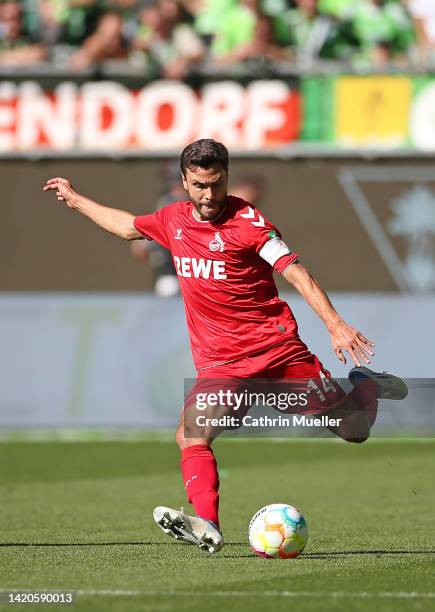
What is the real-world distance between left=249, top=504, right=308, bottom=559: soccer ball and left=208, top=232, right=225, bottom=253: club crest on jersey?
150 cm

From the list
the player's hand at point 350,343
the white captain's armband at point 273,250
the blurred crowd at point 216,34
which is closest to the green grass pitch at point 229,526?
the player's hand at point 350,343

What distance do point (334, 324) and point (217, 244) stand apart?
3.10 feet

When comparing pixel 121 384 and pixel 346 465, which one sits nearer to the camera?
pixel 346 465

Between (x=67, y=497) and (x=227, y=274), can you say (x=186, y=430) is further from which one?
(x=67, y=497)

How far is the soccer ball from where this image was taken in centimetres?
803

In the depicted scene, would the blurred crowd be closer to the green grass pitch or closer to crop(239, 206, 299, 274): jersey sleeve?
the green grass pitch

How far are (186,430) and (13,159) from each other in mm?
14912

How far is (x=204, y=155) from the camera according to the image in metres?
7.77

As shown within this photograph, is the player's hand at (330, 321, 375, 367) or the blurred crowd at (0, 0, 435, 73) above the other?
the blurred crowd at (0, 0, 435, 73)

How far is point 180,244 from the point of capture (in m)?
8.15

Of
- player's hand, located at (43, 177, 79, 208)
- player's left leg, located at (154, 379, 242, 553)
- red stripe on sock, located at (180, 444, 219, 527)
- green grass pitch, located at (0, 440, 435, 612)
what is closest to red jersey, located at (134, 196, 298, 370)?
player's left leg, located at (154, 379, 242, 553)

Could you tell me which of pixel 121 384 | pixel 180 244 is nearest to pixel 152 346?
pixel 121 384

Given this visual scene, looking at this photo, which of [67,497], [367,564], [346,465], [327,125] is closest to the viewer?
[367,564]

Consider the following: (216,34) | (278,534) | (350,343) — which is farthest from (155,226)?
(216,34)
